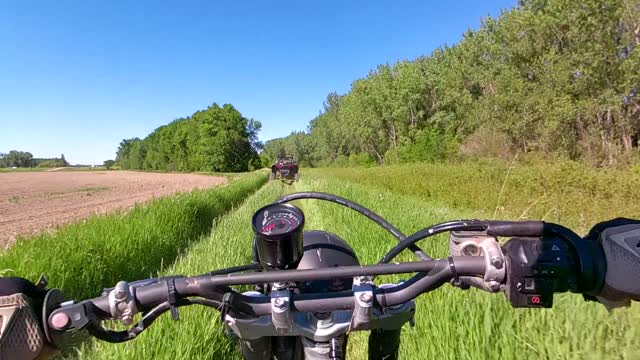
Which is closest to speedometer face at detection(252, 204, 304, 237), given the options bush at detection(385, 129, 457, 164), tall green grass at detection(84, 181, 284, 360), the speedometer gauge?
the speedometer gauge

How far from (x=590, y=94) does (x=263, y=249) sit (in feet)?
81.5

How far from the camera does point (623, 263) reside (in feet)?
2.55

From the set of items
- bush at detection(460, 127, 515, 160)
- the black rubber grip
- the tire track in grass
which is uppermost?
bush at detection(460, 127, 515, 160)

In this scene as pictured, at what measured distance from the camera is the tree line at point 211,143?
80.6 meters

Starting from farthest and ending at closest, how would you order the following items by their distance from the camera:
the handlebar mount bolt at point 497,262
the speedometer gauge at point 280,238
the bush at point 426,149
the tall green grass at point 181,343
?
1. the bush at point 426,149
2. the tall green grass at point 181,343
3. the speedometer gauge at point 280,238
4. the handlebar mount bolt at point 497,262

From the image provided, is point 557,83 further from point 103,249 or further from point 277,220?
point 277,220

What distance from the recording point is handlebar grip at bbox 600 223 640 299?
770 mm

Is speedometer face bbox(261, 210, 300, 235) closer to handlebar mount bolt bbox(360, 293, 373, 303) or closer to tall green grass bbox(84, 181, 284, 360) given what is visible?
handlebar mount bolt bbox(360, 293, 373, 303)

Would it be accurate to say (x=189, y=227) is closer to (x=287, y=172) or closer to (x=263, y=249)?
(x=263, y=249)

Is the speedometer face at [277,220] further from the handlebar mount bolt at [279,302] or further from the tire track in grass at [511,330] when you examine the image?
the tire track in grass at [511,330]

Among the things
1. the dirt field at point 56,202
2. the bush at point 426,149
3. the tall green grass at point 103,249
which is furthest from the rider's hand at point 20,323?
the bush at point 426,149

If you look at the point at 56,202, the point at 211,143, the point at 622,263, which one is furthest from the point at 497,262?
→ the point at 211,143

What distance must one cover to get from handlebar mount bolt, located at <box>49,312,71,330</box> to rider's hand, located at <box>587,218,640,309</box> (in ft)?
3.69

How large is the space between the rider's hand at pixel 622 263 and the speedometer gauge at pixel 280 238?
77 cm
